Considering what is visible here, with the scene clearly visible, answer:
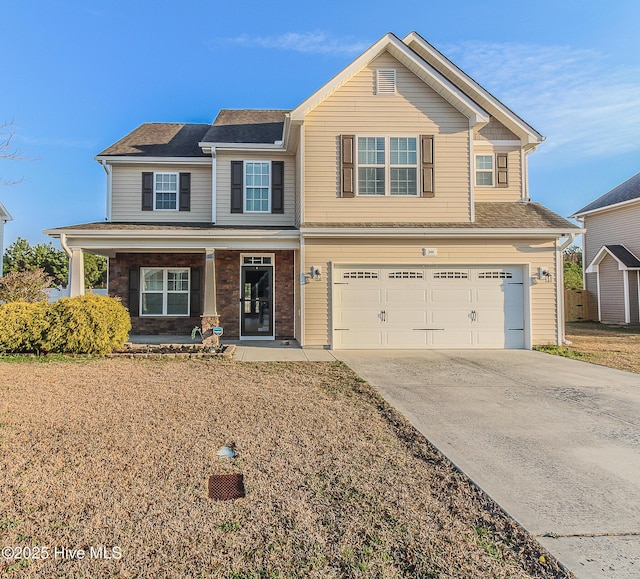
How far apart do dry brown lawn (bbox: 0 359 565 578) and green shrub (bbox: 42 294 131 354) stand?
12.6 feet

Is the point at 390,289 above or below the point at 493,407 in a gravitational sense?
above

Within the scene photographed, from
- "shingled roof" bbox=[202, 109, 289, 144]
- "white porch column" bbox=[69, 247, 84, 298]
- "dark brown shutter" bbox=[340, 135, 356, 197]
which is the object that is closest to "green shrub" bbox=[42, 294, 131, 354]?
"white porch column" bbox=[69, 247, 84, 298]

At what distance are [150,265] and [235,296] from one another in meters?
3.18


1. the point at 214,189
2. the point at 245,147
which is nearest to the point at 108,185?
the point at 214,189

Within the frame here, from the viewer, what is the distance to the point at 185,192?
13.6 metres

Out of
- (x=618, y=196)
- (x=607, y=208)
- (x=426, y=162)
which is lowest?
(x=426, y=162)

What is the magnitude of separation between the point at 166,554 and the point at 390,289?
9603 millimetres

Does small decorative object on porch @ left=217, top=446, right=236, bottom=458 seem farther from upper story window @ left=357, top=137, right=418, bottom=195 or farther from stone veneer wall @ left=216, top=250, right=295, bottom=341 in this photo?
stone veneer wall @ left=216, top=250, right=295, bottom=341

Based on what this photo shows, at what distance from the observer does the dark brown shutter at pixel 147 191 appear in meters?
13.5

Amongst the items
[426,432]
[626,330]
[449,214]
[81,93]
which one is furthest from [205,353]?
[626,330]

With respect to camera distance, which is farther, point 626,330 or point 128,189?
point 626,330

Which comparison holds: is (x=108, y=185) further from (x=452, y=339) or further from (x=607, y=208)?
(x=607, y=208)

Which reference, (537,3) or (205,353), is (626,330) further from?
(205,353)

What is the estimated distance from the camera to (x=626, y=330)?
56.6 feet
